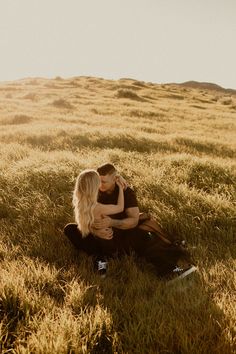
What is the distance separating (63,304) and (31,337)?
2.18ft

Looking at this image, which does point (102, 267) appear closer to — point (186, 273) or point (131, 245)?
point (131, 245)

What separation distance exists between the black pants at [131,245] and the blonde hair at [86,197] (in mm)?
187

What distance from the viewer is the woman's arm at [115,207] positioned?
4852mm

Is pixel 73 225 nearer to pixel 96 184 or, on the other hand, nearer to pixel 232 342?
pixel 96 184

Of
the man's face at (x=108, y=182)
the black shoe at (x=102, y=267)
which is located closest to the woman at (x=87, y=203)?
the man's face at (x=108, y=182)

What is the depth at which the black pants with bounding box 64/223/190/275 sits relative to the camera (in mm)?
4656

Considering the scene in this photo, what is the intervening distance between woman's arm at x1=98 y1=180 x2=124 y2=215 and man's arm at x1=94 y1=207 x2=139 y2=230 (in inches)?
3.2

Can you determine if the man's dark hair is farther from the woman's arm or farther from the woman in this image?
the woman

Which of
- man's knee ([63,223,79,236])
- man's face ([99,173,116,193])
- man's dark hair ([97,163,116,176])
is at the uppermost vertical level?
man's dark hair ([97,163,116,176])

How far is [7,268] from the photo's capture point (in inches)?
171

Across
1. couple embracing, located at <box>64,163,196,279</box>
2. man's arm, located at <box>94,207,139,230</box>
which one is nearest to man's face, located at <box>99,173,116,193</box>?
couple embracing, located at <box>64,163,196,279</box>

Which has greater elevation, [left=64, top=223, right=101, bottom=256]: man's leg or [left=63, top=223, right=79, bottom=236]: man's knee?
[left=63, top=223, right=79, bottom=236]: man's knee

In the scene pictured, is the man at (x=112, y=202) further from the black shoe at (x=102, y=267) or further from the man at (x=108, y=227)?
the black shoe at (x=102, y=267)

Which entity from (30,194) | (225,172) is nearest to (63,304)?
(30,194)
